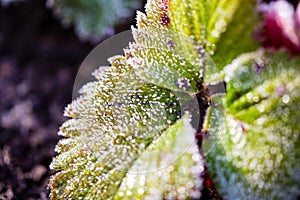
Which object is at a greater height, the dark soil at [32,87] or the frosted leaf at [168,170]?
the dark soil at [32,87]

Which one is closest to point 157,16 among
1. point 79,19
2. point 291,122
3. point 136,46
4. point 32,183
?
point 136,46

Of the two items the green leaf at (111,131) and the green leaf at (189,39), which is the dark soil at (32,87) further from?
the green leaf at (189,39)

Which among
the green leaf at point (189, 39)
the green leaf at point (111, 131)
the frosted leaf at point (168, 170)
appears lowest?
the frosted leaf at point (168, 170)

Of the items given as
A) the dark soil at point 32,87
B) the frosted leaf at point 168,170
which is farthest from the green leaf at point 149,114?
the dark soil at point 32,87

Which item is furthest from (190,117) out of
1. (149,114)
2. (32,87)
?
(32,87)

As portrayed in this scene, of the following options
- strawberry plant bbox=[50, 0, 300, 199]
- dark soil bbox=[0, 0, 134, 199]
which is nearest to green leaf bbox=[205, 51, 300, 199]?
strawberry plant bbox=[50, 0, 300, 199]

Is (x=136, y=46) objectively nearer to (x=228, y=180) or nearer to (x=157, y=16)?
(x=157, y=16)

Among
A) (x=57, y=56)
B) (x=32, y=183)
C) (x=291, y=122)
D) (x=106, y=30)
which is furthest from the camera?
(x=57, y=56)
